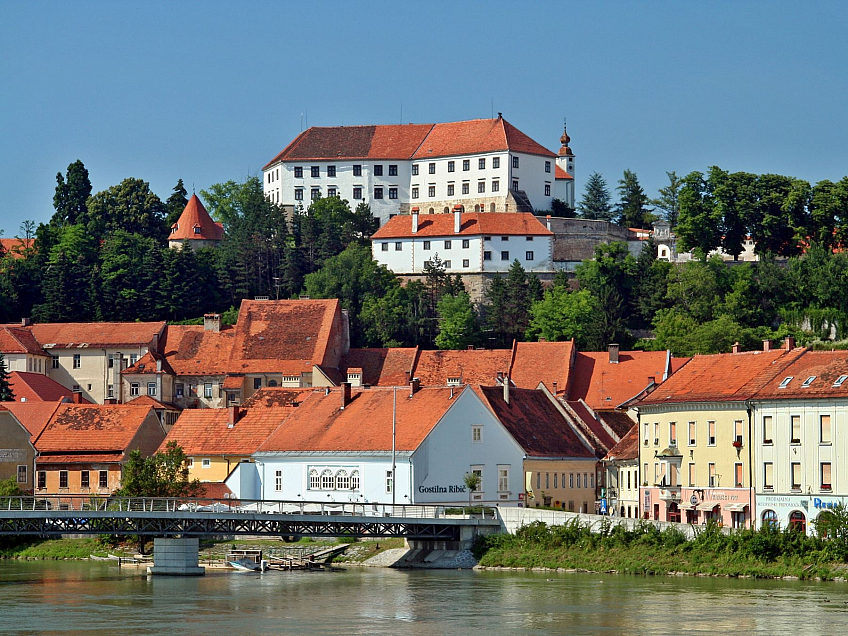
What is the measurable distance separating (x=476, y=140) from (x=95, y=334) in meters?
42.5

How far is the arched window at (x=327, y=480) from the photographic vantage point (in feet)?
246

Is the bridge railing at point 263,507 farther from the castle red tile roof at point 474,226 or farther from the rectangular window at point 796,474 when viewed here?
the castle red tile roof at point 474,226

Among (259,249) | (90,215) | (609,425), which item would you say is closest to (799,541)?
(609,425)

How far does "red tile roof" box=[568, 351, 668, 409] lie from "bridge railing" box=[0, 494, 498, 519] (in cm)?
2578

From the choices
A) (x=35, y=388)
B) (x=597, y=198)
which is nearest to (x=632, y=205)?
(x=597, y=198)

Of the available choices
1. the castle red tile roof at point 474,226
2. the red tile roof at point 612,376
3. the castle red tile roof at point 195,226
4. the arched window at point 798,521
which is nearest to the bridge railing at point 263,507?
the arched window at point 798,521

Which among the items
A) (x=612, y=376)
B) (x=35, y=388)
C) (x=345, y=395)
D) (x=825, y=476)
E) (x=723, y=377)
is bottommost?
(x=825, y=476)

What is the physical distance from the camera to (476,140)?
14575 centimetres

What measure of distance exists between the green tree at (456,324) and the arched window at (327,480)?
45.2m

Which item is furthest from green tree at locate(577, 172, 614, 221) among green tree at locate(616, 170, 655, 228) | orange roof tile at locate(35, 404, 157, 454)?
orange roof tile at locate(35, 404, 157, 454)

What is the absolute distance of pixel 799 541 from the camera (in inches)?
2362

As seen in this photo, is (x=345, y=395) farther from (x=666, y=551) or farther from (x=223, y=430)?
(x=666, y=551)

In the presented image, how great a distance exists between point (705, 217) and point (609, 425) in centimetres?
4450

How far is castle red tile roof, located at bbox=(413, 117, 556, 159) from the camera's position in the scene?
14338 cm
